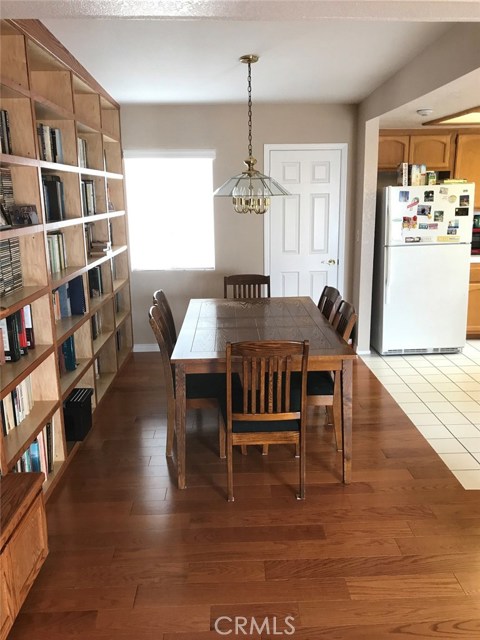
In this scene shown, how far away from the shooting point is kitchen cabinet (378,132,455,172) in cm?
507

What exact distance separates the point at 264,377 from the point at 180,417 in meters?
0.55

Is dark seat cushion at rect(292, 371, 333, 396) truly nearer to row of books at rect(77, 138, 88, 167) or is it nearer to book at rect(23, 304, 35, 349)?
book at rect(23, 304, 35, 349)

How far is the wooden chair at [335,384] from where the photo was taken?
2904mm

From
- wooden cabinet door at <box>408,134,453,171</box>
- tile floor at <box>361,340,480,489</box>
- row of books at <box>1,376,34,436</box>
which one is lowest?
tile floor at <box>361,340,480,489</box>

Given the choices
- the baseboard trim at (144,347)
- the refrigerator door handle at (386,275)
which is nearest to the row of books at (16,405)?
the baseboard trim at (144,347)

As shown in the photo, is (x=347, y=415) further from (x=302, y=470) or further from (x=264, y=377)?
(x=264, y=377)

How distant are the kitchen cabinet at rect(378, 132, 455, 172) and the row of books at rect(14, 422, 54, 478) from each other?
A: 401cm

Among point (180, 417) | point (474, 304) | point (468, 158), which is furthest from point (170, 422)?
point (468, 158)

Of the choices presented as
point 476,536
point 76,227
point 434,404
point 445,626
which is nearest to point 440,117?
point 434,404

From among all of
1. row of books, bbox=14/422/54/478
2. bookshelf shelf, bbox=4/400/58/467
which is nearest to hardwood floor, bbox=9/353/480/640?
row of books, bbox=14/422/54/478

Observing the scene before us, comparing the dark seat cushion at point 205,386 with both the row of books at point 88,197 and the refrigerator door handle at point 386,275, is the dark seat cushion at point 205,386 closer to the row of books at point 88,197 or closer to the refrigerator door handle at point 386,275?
the row of books at point 88,197

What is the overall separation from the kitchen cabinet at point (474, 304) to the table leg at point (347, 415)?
3.19 meters

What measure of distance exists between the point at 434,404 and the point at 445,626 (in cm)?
216

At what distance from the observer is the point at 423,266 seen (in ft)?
15.7
